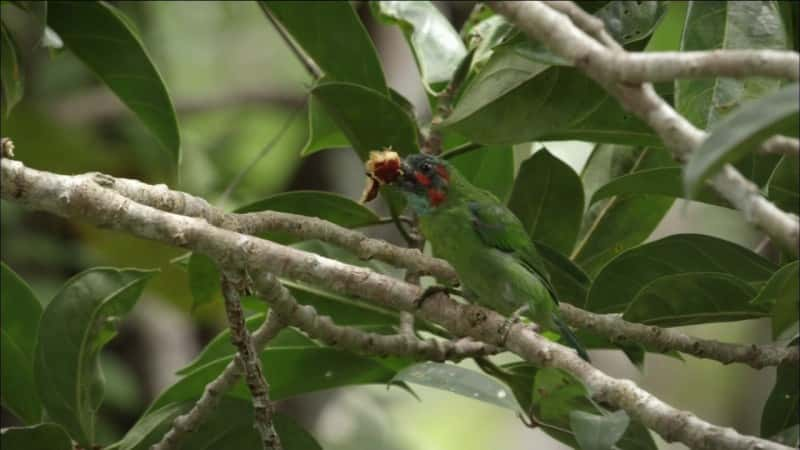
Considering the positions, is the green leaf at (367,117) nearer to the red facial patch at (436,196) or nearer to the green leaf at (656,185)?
the red facial patch at (436,196)

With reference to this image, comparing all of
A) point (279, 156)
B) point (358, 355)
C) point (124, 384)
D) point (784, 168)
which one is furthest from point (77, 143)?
point (784, 168)

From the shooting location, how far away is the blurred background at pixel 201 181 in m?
4.66

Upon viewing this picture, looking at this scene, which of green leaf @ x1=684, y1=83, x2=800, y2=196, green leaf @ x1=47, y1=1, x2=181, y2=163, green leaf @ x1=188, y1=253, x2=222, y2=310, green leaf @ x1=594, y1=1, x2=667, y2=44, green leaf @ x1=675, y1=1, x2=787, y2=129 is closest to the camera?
green leaf @ x1=684, y1=83, x2=800, y2=196

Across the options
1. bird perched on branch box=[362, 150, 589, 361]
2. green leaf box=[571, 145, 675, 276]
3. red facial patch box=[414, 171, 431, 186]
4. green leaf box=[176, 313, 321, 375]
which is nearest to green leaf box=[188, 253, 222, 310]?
green leaf box=[176, 313, 321, 375]

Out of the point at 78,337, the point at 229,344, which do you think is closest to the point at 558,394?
the point at 229,344

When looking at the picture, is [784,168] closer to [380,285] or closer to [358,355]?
[380,285]

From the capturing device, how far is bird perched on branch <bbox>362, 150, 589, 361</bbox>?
242 cm

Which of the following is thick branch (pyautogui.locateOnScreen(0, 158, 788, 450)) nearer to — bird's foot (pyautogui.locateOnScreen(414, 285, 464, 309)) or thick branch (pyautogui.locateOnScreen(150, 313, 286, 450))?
bird's foot (pyautogui.locateOnScreen(414, 285, 464, 309))

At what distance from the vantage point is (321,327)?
2.20 meters

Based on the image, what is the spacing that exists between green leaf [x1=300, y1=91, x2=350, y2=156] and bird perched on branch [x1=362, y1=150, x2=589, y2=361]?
10.2 inches

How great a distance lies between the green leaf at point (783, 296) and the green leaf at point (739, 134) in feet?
1.82

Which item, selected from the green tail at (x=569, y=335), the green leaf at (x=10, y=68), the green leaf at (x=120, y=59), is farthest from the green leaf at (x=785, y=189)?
the green leaf at (x=10, y=68)

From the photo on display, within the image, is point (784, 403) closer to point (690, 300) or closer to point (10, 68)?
point (690, 300)

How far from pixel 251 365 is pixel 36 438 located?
0.44m
